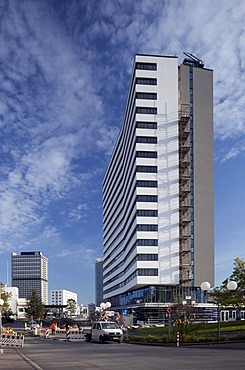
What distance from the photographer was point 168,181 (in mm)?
85625

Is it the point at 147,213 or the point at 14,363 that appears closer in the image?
the point at 14,363

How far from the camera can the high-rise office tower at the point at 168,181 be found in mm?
83938

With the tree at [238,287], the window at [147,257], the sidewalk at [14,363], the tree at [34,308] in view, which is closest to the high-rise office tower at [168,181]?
the window at [147,257]

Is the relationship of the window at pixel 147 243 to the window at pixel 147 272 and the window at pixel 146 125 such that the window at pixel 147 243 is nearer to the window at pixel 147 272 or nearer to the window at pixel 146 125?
the window at pixel 147 272

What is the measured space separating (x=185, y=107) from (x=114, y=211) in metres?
41.9

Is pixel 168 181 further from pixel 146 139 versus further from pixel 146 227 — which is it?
pixel 146 227

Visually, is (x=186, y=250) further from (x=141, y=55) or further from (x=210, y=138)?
(x=141, y=55)

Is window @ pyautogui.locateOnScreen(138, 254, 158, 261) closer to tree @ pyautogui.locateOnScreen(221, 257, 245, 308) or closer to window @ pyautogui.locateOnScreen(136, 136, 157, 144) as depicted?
window @ pyautogui.locateOnScreen(136, 136, 157, 144)

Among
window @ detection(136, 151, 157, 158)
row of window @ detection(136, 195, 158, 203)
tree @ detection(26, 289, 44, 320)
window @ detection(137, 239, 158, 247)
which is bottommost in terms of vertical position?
tree @ detection(26, 289, 44, 320)

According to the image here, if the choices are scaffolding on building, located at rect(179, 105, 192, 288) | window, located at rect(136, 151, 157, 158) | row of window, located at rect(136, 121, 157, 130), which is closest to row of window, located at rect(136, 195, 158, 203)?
scaffolding on building, located at rect(179, 105, 192, 288)

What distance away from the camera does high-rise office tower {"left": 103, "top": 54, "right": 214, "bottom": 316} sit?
83.9 metres

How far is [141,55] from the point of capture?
287 feet

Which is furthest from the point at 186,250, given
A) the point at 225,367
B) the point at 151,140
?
the point at 225,367

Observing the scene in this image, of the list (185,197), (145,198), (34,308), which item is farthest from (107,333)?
(34,308)
